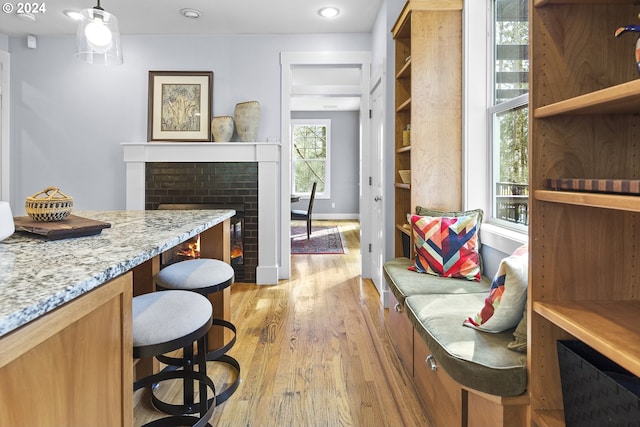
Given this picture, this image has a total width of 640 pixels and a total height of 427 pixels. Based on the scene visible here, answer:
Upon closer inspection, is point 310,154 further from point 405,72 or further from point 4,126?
point 405,72

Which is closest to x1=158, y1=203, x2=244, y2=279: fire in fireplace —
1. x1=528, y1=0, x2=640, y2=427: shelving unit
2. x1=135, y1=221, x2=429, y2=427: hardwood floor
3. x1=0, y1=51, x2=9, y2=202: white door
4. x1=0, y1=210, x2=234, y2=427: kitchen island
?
x1=135, y1=221, x2=429, y2=427: hardwood floor

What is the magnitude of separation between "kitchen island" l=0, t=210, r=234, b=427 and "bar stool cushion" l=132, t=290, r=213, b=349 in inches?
8.1

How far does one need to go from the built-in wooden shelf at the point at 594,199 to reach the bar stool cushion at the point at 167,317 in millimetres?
1151

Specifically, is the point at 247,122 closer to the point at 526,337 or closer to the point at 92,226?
the point at 92,226

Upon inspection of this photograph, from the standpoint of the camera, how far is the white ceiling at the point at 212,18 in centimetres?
356

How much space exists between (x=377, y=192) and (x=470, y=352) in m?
2.58

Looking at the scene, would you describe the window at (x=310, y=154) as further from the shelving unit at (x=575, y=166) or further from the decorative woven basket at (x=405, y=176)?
the shelving unit at (x=575, y=166)

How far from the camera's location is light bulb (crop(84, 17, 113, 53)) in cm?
223

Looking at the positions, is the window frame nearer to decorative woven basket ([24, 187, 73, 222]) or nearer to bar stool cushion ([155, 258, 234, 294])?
bar stool cushion ([155, 258, 234, 294])

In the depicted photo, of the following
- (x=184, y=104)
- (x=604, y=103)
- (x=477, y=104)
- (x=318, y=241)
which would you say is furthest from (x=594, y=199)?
(x=318, y=241)

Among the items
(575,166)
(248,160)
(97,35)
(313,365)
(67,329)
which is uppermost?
(97,35)

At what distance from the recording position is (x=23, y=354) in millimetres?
687

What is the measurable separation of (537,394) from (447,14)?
2.34m

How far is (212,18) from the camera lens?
153 inches
